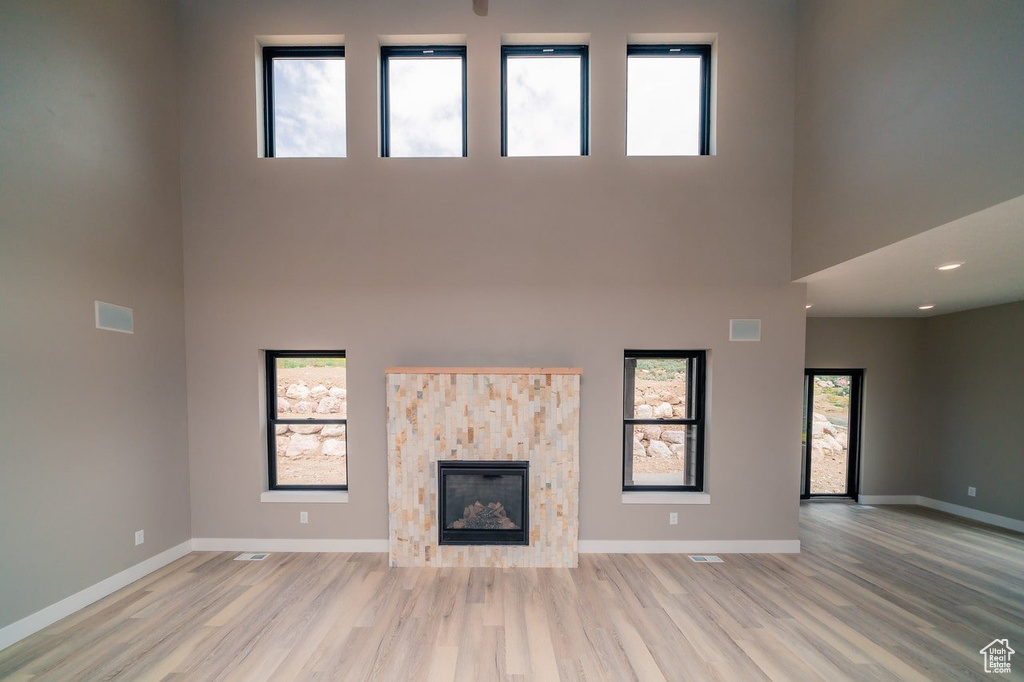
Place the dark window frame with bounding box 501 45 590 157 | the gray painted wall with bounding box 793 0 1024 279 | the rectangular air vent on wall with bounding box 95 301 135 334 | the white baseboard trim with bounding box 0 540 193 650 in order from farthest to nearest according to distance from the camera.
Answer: the dark window frame with bounding box 501 45 590 157
the rectangular air vent on wall with bounding box 95 301 135 334
the white baseboard trim with bounding box 0 540 193 650
the gray painted wall with bounding box 793 0 1024 279

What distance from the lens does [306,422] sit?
384 cm

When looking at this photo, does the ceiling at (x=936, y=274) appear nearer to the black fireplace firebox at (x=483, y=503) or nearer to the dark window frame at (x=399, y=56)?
the black fireplace firebox at (x=483, y=503)

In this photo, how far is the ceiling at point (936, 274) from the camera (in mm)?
2223

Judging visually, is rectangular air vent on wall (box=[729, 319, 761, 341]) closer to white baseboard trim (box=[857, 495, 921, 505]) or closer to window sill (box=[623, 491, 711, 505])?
window sill (box=[623, 491, 711, 505])

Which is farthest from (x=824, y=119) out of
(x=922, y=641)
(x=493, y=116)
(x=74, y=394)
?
(x=74, y=394)

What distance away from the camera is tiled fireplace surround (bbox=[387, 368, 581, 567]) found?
3.47m

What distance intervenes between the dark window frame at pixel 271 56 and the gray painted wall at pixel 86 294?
0.76 meters

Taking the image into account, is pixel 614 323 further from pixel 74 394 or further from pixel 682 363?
pixel 74 394

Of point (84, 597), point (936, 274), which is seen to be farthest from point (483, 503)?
point (936, 274)

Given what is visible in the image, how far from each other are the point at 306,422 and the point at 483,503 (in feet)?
6.53

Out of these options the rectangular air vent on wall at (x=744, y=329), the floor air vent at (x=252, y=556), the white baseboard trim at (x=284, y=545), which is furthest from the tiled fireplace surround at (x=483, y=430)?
the rectangular air vent on wall at (x=744, y=329)

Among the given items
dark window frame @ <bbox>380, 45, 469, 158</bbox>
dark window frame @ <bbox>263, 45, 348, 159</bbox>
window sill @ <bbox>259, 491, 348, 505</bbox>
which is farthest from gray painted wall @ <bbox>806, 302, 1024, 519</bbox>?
dark window frame @ <bbox>263, 45, 348, 159</bbox>

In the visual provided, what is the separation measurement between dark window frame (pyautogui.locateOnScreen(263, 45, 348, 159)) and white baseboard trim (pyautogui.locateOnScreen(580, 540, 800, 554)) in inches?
198

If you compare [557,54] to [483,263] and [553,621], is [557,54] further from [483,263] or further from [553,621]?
[553,621]
